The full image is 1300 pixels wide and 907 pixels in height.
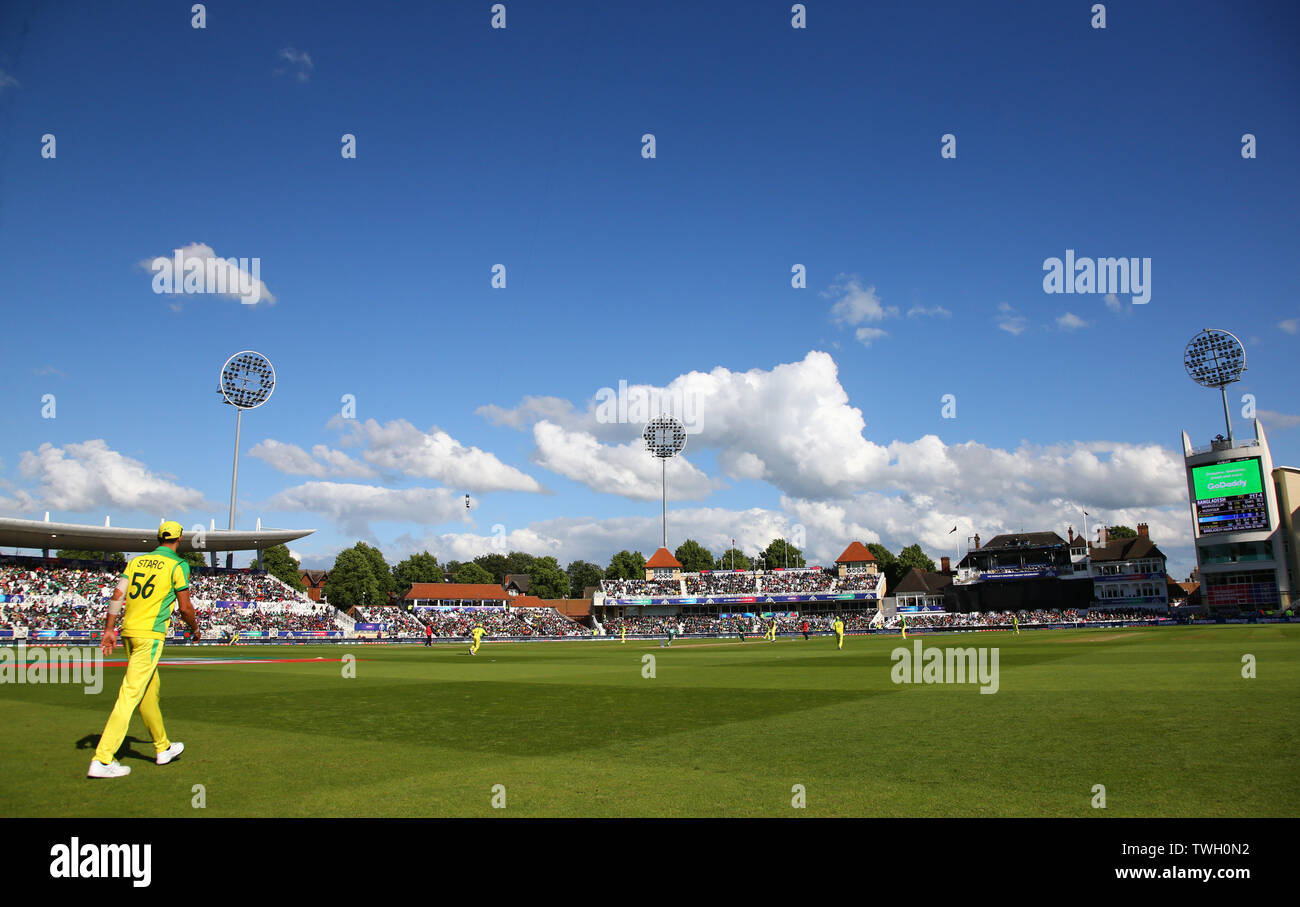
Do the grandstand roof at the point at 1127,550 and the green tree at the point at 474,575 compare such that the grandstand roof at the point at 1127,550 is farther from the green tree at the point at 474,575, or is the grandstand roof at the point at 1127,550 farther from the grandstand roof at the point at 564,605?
the green tree at the point at 474,575

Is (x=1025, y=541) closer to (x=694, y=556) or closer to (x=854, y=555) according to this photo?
(x=854, y=555)

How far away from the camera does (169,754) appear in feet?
28.8

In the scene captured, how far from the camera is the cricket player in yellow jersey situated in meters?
8.15

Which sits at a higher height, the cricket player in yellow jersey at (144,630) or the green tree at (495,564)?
the cricket player in yellow jersey at (144,630)

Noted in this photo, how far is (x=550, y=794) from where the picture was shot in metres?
→ 7.18

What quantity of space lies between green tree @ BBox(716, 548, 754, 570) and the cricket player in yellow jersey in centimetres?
16023

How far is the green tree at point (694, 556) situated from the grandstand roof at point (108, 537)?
3764 inches

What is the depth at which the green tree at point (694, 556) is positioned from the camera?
161125mm

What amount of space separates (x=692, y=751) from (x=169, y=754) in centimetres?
615

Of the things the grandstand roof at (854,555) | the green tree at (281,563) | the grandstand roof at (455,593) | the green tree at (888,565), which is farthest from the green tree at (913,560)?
the green tree at (281,563)

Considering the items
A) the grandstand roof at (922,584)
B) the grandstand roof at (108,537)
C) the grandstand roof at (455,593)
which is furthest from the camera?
the grandstand roof at (922,584)

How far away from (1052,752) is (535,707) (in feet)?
30.8
